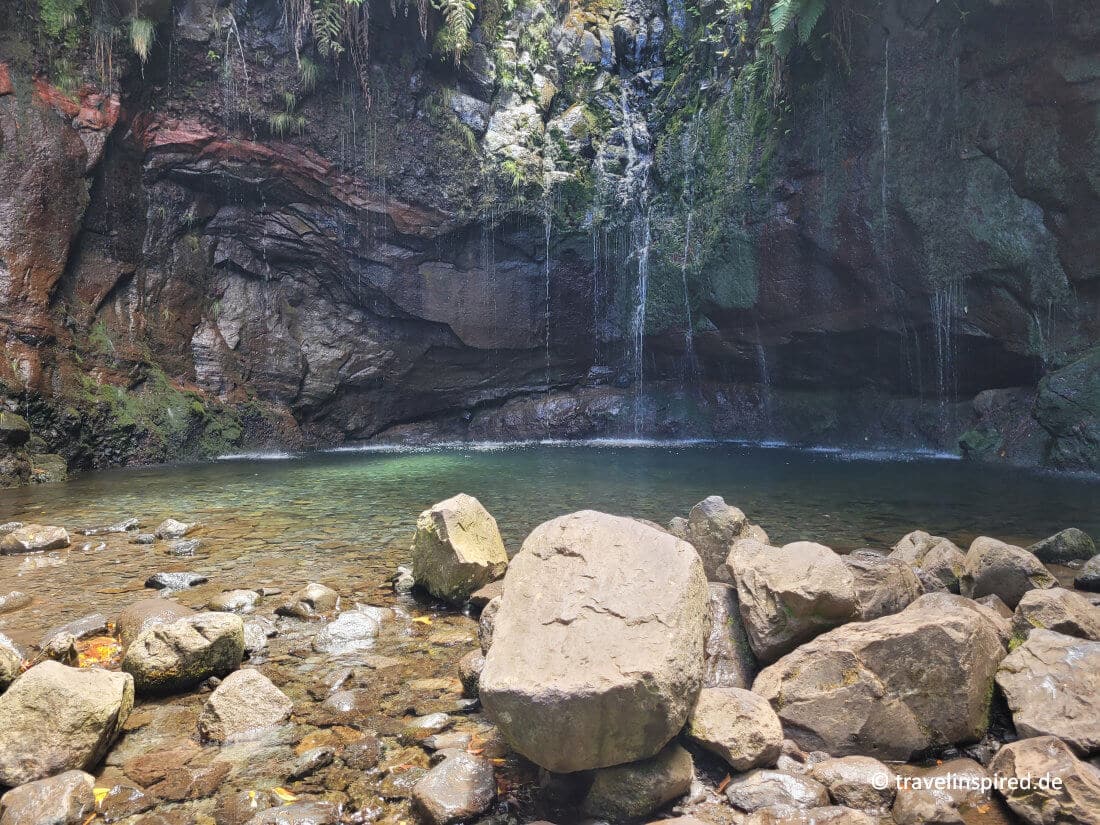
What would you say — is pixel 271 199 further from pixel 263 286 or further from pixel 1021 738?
pixel 1021 738

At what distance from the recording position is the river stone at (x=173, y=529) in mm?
6566

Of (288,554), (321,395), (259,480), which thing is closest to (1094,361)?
(288,554)

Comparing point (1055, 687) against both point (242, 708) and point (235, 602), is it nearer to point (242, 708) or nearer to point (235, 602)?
point (242, 708)

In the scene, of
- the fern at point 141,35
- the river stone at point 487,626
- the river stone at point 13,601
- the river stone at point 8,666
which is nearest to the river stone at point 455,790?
the river stone at point 487,626

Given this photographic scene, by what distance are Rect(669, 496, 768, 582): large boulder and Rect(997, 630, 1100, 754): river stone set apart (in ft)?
6.13

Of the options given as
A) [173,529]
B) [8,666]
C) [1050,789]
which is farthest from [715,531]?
[173,529]

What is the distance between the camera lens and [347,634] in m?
4.08

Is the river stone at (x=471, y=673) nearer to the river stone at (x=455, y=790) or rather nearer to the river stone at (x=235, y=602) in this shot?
the river stone at (x=455, y=790)

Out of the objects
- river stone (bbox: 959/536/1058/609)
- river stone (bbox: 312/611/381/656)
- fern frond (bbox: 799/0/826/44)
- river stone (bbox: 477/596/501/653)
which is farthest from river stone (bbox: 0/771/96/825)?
fern frond (bbox: 799/0/826/44)

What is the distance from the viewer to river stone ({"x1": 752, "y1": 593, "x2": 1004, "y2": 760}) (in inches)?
107

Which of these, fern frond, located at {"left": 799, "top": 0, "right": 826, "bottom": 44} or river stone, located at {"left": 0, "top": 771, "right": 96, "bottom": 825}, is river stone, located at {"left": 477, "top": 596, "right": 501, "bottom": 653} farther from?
fern frond, located at {"left": 799, "top": 0, "right": 826, "bottom": 44}

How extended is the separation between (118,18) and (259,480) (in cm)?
1056

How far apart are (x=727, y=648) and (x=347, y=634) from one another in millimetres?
2399

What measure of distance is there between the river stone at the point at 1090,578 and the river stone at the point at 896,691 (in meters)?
2.39
